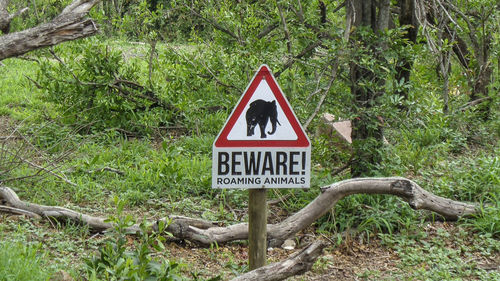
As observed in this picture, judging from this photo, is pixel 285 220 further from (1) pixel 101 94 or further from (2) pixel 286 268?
(1) pixel 101 94

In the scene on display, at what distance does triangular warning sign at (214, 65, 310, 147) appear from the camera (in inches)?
138

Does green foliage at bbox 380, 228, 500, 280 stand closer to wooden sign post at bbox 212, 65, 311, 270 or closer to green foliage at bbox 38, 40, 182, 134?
wooden sign post at bbox 212, 65, 311, 270

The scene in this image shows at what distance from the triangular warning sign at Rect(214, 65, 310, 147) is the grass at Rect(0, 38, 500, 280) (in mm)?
1167

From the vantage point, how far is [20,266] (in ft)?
11.6

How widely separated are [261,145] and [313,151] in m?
2.16

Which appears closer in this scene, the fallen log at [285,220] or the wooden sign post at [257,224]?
the wooden sign post at [257,224]

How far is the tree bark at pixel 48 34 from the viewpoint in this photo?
4238mm

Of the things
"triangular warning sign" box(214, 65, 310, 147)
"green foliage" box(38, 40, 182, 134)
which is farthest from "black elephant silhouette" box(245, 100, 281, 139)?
"green foliage" box(38, 40, 182, 134)

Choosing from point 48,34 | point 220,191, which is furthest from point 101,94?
point 48,34

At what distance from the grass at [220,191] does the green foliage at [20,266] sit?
0.01m

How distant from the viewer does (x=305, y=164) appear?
11.7ft

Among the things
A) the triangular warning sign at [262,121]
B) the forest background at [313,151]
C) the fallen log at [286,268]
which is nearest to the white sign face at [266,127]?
the triangular warning sign at [262,121]

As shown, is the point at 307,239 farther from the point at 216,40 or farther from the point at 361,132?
the point at 216,40

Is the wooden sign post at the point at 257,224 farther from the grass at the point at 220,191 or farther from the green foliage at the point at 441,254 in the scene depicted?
the green foliage at the point at 441,254
